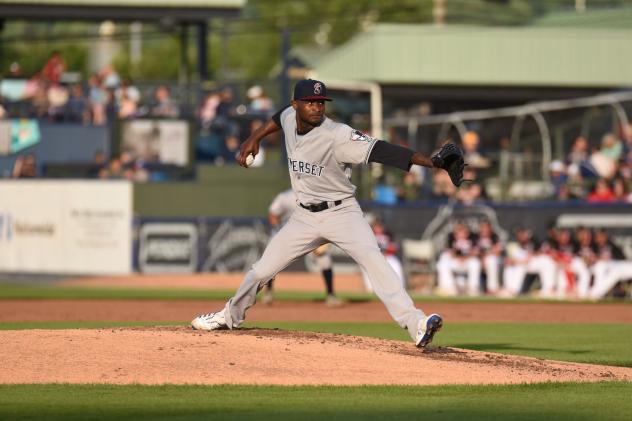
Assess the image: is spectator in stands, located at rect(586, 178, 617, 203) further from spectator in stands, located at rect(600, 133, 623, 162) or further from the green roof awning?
the green roof awning

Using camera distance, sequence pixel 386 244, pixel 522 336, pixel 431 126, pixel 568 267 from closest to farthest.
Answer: pixel 522 336 → pixel 568 267 → pixel 386 244 → pixel 431 126

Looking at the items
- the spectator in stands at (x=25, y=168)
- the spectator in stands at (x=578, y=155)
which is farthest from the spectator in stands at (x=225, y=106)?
the spectator in stands at (x=578, y=155)

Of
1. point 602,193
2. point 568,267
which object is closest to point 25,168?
point 568,267

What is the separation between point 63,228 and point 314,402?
60.0 ft

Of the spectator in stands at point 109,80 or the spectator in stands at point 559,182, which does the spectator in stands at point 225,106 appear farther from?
the spectator in stands at point 559,182

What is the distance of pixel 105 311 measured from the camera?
658 inches

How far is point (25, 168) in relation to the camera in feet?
85.5

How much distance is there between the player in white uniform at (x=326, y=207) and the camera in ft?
29.7

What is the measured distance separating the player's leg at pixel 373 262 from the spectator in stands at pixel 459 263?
13273 millimetres

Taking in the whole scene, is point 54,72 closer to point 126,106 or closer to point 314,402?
point 126,106

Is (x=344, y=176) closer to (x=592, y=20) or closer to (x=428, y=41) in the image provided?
(x=428, y=41)

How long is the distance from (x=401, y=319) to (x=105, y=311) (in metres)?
8.48

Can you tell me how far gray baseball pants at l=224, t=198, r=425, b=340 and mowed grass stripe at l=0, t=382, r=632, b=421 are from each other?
1081 mm

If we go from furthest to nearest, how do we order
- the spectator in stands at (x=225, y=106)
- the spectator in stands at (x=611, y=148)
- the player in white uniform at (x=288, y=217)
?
the spectator in stands at (x=225, y=106) < the spectator in stands at (x=611, y=148) < the player in white uniform at (x=288, y=217)
